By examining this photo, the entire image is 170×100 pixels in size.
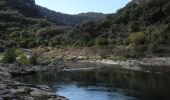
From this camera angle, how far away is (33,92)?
5056 centimetres

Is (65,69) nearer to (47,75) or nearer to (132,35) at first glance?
(47,75)

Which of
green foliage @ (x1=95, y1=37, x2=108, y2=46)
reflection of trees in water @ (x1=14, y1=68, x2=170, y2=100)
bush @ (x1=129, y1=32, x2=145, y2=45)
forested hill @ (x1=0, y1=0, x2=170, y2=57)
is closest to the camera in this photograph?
reflection of trees in water @ (x1=14, y1=68, x2=170, y2=100)

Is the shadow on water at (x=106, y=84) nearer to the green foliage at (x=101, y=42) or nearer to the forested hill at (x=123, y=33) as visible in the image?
the forested hill at (x=123, y=33)

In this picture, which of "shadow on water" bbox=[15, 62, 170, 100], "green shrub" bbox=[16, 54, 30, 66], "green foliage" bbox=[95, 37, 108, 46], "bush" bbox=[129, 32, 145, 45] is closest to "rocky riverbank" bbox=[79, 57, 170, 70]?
"shadow on water" bbox=[15, 62, 170, 100]

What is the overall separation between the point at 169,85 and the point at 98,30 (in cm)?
9671

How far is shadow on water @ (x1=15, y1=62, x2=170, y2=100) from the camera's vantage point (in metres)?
→ 52.9

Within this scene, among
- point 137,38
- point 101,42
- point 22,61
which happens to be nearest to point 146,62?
point 137,38

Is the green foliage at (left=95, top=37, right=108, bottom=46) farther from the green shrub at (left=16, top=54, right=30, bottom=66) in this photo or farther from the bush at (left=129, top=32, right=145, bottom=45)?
the green shrub at (left=16, top=54, right=30, bottom=66)

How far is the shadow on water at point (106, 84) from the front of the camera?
52.9 metres

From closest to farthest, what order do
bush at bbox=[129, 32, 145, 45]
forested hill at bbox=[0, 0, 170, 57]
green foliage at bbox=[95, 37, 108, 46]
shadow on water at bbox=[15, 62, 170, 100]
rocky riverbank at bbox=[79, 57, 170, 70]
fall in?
shadow on water at bbox=[15, 62, 170, 100] < rocky riverbank at bbox=[79, 57, 170, 70] < forested hill at bbox=[0, 0, 170, 57] < bush at bbox=[129, 32, 145, 45] < green foliage at bbox=[95, 37, 108, 46]

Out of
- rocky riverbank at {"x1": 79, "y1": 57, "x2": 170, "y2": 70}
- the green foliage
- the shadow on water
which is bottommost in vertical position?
the shadow on water

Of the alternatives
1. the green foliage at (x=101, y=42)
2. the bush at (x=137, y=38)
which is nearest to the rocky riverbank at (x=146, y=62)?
the bush at (x=137, y=38)

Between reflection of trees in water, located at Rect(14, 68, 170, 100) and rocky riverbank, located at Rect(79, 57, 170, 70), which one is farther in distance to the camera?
rocky riverbank, located at Rect(79, 57, 170, 70)

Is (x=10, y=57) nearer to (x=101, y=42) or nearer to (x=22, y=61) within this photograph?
(x=22, y=61)
